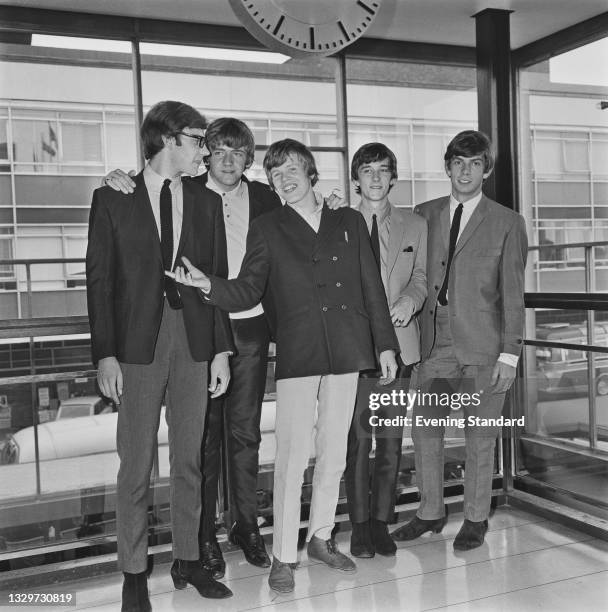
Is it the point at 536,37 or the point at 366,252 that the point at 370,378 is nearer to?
the point at 366,252

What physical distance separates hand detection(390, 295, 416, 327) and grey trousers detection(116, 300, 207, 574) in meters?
0.74

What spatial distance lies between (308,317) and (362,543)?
38.8 inches

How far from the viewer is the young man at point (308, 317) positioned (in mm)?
2340

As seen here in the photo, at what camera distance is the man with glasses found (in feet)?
8.16

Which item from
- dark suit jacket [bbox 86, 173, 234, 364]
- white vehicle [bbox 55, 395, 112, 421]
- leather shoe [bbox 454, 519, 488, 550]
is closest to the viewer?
dark suit jacket [bbox 86, 173, 234, 364]

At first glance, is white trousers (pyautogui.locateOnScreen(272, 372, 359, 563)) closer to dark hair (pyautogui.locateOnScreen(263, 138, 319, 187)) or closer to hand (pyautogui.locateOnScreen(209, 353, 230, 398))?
hand (pyautogui.locateOnScreen(209, 353, 230, 398))

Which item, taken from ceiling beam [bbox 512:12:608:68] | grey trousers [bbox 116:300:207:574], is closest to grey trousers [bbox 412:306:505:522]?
grey trousers [bbox 116:300:207:574]

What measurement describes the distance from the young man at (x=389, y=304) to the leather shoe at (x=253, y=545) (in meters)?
0.35

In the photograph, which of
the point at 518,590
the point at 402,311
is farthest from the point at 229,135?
the point at 518,590

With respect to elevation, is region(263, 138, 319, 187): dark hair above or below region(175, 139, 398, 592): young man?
above

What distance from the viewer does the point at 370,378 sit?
271cm

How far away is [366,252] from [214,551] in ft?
3.95

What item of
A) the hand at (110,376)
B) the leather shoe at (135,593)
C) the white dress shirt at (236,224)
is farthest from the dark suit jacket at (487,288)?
the leather shoe at (135,593)

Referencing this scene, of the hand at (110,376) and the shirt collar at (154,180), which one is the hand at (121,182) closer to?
the shirt collar at (154,180)
